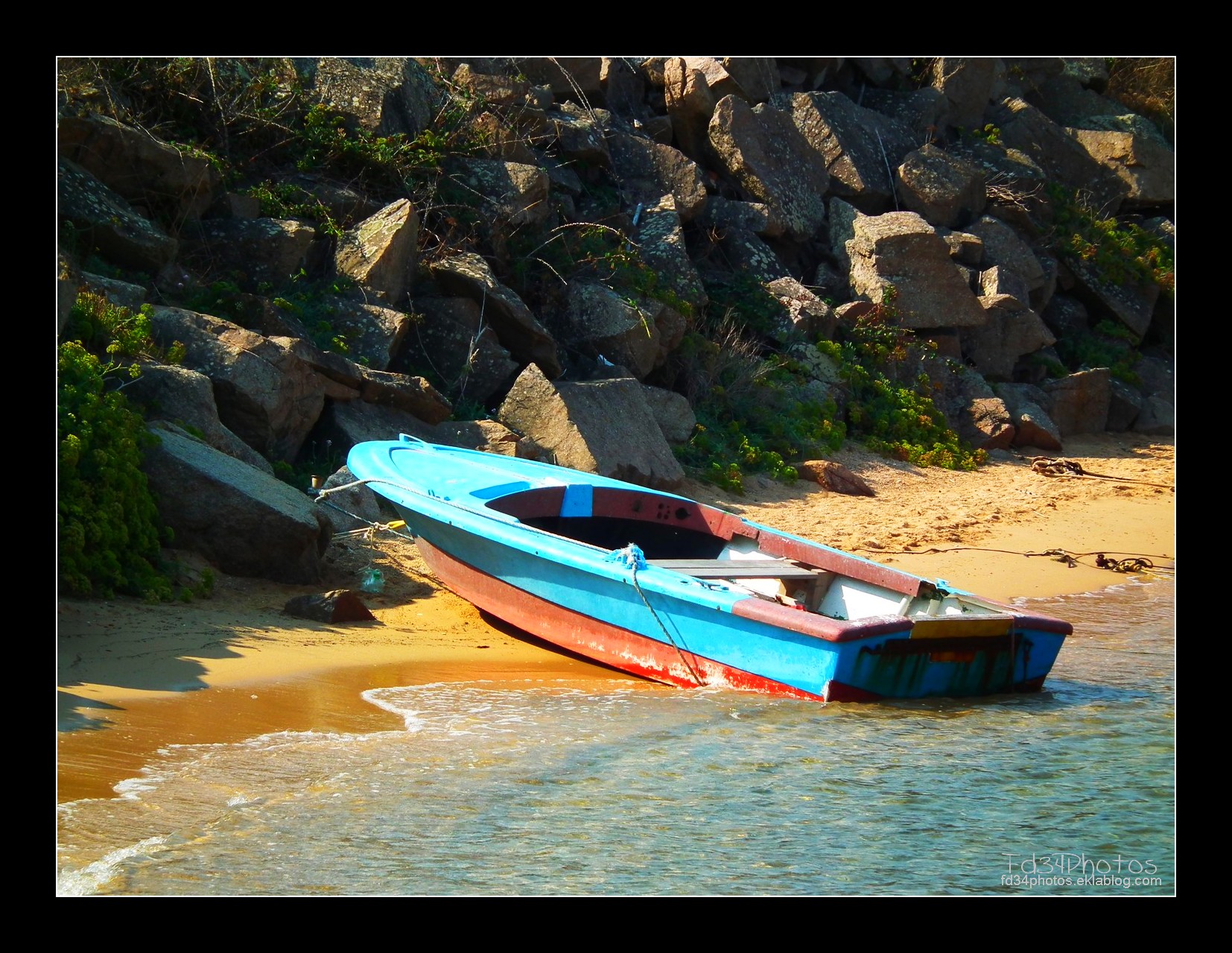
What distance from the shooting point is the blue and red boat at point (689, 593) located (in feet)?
20.0

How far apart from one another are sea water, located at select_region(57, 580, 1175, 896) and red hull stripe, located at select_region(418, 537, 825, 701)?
11 cm

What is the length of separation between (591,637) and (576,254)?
6644 mm

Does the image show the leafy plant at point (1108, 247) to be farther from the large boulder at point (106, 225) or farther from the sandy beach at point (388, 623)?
the large boulder at point (106, 225)

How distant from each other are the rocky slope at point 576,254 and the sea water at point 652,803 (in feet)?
8.19

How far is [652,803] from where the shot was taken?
4707 millimetres

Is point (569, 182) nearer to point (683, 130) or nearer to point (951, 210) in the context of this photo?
point (683, 130)

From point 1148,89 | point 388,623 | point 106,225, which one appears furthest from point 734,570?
point 1148,89

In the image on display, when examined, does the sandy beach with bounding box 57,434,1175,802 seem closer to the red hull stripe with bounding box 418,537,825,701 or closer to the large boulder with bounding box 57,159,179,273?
the red hull stripe with bounding box 418,537,825,701

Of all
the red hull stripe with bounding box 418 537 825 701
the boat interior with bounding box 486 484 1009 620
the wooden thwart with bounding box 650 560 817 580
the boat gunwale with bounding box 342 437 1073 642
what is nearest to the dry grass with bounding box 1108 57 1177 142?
the boat interior with bounding box 486 484 1009 620

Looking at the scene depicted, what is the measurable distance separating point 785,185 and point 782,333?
252cm

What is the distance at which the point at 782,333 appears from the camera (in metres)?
14.0

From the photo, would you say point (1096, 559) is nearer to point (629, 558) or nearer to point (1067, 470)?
point (1067, 470)

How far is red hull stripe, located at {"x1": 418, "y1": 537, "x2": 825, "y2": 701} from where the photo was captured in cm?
637

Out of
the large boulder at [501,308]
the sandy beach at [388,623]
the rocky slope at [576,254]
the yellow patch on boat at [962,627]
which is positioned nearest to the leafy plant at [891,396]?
the rocky slope at [576,254]
